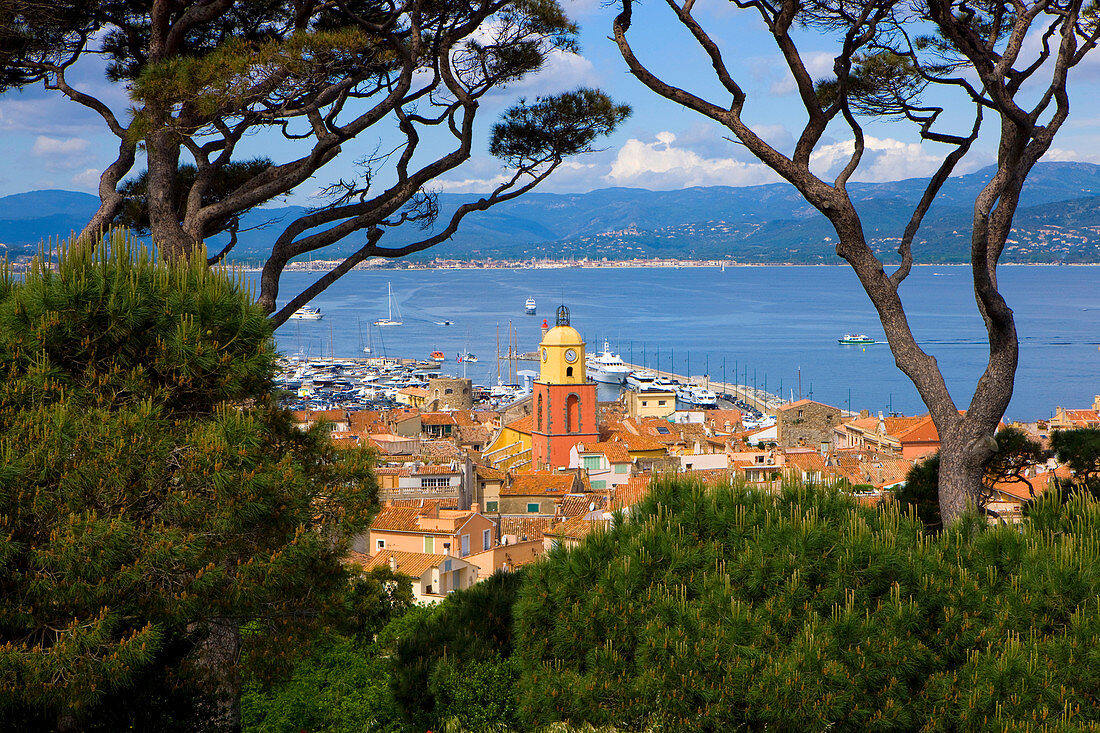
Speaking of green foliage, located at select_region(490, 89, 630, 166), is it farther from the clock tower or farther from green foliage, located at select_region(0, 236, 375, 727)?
the clock tower

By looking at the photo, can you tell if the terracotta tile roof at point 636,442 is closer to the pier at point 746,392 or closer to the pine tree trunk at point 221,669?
the pier at point 746,392

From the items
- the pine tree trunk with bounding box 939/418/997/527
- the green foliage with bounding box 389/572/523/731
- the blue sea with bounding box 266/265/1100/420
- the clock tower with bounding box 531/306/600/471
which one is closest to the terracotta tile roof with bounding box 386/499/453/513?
the clock tower with bounding box 531/306/600/471

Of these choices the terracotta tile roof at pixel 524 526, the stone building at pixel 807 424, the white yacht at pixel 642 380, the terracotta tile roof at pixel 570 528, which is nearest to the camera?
the terracotta tile roof at pixel 570 528

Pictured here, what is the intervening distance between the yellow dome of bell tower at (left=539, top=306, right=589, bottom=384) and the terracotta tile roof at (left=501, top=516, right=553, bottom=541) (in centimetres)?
774

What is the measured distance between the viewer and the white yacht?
187ft

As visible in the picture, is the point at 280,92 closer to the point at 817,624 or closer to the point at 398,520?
the point at 817,624

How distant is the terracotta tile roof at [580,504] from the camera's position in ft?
60.0

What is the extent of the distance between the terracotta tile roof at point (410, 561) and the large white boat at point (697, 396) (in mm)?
42941

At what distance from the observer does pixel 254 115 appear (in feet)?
17.7

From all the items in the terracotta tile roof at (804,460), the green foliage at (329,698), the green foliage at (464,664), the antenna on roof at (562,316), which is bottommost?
the terracotta tile roof at (804,460)

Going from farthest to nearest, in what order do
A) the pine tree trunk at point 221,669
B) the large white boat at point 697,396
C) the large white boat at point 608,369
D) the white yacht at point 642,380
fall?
the large white boat at point 608,369
the white yacht at point 642,380
the large white boat at point 697,396
the pine tree trunk at point 221,669

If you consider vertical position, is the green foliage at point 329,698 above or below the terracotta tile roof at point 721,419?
above

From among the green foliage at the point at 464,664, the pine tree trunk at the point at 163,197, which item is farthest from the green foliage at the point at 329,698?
the pine tree trunk at the point at 163,197

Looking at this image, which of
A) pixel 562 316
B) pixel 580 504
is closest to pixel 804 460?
pixel 562 316
